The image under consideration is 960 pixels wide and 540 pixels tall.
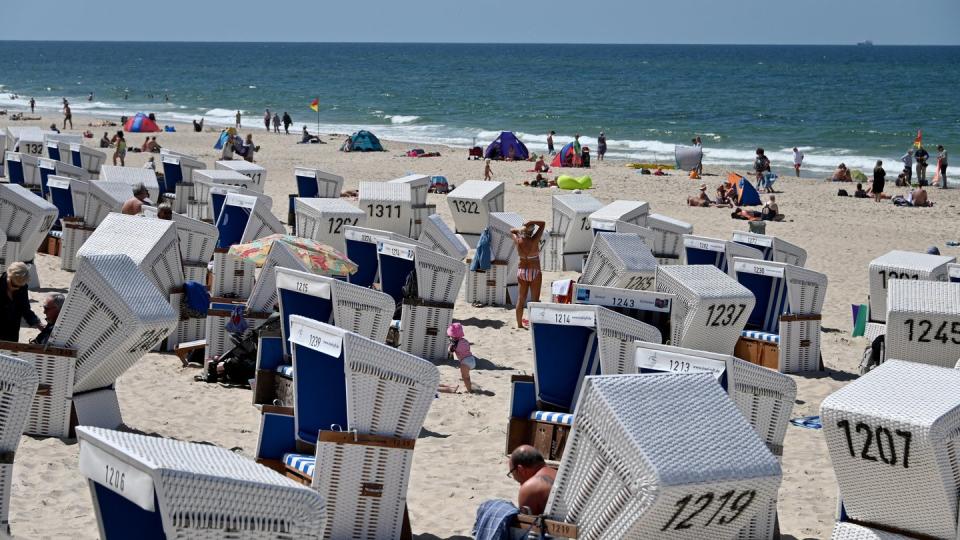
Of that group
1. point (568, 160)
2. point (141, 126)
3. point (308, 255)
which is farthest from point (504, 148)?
point (308, 255)

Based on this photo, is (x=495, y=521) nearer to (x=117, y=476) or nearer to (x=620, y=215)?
(x=117, y=476)

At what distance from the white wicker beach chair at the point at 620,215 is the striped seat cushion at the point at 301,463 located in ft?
26.1

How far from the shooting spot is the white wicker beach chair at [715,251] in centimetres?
1259

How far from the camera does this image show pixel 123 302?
294 inches

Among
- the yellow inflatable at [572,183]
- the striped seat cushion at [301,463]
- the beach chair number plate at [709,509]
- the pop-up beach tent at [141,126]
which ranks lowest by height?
the striped seat cushion at [301,463]

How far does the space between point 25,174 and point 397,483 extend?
44.7 feet

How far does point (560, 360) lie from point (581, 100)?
2562 inches

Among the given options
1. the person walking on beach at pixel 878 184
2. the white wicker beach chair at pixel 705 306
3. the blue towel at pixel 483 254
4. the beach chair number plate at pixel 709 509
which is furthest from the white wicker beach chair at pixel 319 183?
the beach chair number plate at pixel 709 509

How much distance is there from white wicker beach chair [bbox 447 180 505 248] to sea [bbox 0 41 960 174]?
74.1ft

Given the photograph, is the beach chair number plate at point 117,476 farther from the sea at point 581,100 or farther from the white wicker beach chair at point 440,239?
the sea at point 581,100

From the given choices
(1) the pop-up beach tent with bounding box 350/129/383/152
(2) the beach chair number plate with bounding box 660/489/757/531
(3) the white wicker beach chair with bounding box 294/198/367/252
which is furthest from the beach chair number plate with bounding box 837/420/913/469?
(1) the pop-up beach tent with bounding box 350/129/383/152

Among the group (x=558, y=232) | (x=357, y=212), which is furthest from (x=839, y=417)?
(x=558, y=232)

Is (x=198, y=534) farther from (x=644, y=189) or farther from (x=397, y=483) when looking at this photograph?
(x=644, y=189)

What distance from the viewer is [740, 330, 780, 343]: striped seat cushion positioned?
38.0ft
